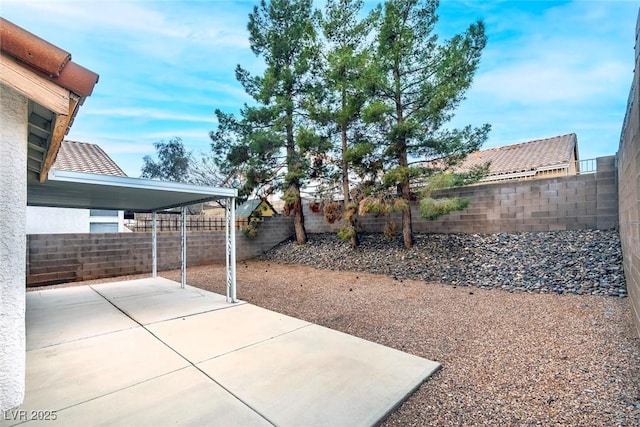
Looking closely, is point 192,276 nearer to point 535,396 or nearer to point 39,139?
point 39,139

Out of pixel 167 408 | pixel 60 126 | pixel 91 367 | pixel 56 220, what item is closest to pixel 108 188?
pixel 91 367

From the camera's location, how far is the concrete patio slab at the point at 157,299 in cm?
472

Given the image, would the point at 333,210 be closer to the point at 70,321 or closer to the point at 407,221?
the point at 407,221

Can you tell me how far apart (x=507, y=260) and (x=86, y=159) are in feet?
47.3

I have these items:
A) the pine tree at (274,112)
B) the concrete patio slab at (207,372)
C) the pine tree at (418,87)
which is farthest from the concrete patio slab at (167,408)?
the pine tree at (274,112)

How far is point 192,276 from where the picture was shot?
8469mm

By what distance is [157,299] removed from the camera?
5680 mm

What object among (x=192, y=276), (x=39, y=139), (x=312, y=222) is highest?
(x=39, y=139)

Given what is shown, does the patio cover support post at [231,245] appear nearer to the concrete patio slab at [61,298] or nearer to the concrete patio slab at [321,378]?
the concrete patio slab at [321,378]

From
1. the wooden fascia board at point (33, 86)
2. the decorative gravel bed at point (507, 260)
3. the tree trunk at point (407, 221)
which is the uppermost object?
the wooden fascia board at point (33, 86)

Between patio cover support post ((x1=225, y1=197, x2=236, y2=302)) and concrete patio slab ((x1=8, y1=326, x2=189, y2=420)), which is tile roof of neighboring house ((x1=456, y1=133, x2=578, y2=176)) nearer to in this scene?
patio cover support post ((x1=225, y1=197, x2=236, y2=302))

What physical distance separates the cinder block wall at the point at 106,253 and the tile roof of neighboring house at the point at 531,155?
32.2 feet

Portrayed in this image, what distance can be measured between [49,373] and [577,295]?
746cm

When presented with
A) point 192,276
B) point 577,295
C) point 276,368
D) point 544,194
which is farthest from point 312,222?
point 276,368
